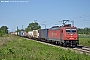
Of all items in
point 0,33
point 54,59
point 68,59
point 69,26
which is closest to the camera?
point 68,59

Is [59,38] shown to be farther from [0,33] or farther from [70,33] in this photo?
[0,33]

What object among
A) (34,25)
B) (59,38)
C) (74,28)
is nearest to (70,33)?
(74,28)

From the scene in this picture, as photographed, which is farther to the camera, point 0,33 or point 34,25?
point 34,25

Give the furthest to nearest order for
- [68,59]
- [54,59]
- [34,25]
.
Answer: [34,25] < [54,59] < [68,59]

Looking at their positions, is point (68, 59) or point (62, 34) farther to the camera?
point (62, 34)

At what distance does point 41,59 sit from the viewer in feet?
47.6

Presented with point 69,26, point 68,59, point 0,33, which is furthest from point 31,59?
point 0,33

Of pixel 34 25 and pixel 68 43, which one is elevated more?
pixel 34 25

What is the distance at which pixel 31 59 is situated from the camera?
14859mm

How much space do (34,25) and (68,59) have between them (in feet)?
500

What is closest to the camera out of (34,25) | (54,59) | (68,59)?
(68,59)

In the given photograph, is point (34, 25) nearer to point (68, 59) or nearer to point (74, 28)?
point (74, 28)

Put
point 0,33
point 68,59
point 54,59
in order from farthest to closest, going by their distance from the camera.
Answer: point 0,33
point 54,59
point 68,59

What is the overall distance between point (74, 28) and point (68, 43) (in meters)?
2.35
